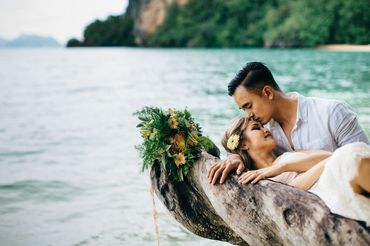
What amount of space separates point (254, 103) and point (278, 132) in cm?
41

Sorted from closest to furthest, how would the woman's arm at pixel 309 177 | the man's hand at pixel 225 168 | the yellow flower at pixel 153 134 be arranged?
the woman's arm at pixel 309 177 < the man's hand at pixel 225 168 < the yellow flower at pixel 153 134

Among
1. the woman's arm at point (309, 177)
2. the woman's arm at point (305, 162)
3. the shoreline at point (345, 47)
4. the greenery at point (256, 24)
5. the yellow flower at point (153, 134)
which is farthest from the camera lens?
the greenery at point (256, 24)

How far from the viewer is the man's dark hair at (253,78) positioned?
389 cm

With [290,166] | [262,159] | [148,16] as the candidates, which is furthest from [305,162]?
[148,16]

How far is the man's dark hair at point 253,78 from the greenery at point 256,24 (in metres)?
51.8

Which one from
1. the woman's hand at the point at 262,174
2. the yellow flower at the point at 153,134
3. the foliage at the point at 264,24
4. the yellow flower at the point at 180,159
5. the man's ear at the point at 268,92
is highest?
the foliage at the point at 264,24

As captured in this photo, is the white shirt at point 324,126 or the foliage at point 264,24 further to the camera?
the foliage at point 264,24

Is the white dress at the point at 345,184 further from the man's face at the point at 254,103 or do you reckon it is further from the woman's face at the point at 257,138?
the man's face at the point at 254,103

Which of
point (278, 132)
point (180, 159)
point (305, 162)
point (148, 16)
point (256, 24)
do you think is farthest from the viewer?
point (148, 16)

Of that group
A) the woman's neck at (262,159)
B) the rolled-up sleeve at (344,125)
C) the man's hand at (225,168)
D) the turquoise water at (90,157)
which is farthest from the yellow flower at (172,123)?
the turquoise water at (90,157)

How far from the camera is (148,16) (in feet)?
339

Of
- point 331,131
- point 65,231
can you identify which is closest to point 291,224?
point 331,131

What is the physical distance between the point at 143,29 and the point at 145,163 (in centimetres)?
10133

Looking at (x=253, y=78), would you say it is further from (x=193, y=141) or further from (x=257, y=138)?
(x=193, y=141)
